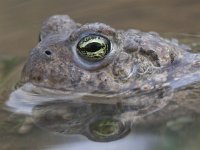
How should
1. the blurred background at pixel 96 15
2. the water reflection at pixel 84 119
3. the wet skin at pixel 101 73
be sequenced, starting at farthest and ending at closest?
the blurred background at pixel 96 15
the wet skin at pixel 101 73
the water reflection at pixel 84 119

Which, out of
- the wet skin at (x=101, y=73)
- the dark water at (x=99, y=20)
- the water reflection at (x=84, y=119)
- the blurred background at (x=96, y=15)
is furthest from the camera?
the blurred background at (x=96, y=15)

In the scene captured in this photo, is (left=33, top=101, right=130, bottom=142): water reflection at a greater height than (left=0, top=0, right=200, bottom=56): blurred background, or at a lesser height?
lesser

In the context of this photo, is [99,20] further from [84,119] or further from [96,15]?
[84,119]

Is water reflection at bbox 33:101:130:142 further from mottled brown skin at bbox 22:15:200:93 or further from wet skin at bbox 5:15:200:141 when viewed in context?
mottled brown skin at bbox 22:15:200:93

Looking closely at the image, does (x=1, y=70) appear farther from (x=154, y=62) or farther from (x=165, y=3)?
→ (x=165, y=3)

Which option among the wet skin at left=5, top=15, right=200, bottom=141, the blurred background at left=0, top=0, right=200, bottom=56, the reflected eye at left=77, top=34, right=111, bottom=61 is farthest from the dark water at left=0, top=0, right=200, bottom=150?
the reflected eye at left=77, top=34, right=111, bottom=61

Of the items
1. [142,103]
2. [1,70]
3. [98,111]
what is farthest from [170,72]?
[1,70]

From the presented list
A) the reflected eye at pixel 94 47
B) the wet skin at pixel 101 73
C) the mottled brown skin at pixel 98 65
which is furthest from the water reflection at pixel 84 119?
the reflected eye at pixel 94 47

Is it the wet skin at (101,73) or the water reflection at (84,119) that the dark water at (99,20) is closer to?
the water reflection at (84,119)
